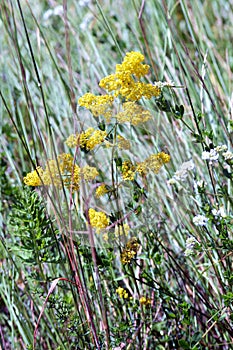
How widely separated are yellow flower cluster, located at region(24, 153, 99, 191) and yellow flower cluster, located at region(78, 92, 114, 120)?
4.0 inches

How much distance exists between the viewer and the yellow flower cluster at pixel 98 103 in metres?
1.04

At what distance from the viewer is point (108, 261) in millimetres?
1130

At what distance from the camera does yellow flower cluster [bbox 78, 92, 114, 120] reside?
3.40 ft

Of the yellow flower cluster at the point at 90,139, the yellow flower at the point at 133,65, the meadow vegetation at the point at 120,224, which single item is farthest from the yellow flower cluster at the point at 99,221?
the yellow flower at the point at 133,65

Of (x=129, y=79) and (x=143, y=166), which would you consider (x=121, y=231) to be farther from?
(x=129, y=79)

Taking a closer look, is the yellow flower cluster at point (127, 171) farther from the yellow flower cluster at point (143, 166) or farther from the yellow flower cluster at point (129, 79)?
the yellow flower cluster at point (129, 79)

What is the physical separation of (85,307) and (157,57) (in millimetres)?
1180

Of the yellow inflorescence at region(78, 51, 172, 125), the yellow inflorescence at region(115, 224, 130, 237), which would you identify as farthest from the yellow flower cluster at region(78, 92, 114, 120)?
the yellow inflorescence at region(115, 224, 130, 237)

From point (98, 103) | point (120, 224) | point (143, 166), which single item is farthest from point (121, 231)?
point (98, 103)

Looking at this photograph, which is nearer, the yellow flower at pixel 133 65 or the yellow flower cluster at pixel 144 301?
the yellow flower at pixel 133 65

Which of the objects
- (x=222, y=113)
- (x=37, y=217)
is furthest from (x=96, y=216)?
(x=222, y=113)

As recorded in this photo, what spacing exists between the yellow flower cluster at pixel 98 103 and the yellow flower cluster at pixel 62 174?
0.10m

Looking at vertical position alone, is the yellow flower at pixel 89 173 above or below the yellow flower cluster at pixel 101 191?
above

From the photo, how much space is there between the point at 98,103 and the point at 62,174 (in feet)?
0.49
